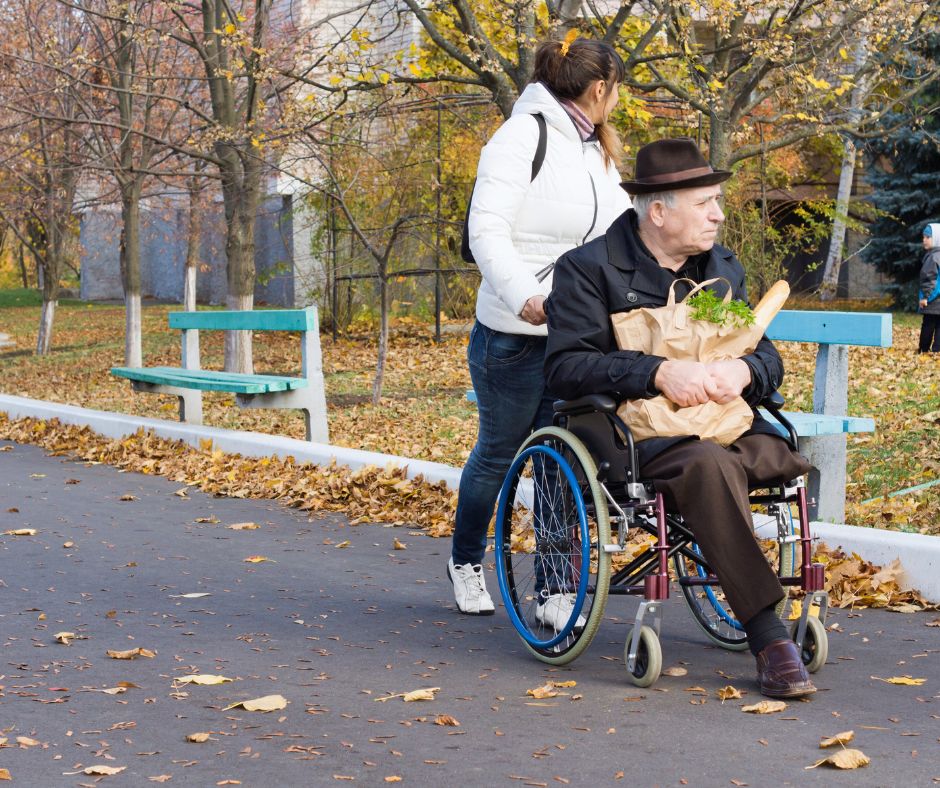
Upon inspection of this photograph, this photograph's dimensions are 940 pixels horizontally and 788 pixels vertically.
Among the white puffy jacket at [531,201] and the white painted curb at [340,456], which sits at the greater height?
the white puffy jacket at [531,201]

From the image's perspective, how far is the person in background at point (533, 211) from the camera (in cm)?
510

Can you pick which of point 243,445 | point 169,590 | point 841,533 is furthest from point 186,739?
point 243,445

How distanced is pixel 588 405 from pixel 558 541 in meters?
0.65

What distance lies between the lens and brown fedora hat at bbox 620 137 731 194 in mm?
4574

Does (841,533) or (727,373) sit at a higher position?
(727,373)

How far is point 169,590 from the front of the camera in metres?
6.10

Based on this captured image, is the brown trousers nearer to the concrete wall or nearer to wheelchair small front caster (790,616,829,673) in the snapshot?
wheelchair small front caster (790,616,829,673)

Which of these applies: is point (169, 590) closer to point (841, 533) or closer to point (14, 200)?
point (841, 533)

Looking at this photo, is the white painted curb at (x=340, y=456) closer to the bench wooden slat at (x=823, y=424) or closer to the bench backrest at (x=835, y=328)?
the bench wooden slat at (x=823, y=424)

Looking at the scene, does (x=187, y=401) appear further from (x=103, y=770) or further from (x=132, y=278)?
(x=132, y=278)

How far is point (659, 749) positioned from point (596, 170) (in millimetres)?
2276

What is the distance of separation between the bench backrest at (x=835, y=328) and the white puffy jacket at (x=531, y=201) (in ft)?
4.88

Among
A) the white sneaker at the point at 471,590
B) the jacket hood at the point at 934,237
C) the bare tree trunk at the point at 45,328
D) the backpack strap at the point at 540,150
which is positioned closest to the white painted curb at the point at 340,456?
the white sneaker at the point at 471,590

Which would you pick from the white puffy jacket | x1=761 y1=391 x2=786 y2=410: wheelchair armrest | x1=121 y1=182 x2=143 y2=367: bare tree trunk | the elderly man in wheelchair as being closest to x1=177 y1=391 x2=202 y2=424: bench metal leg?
the white puffy jacket
